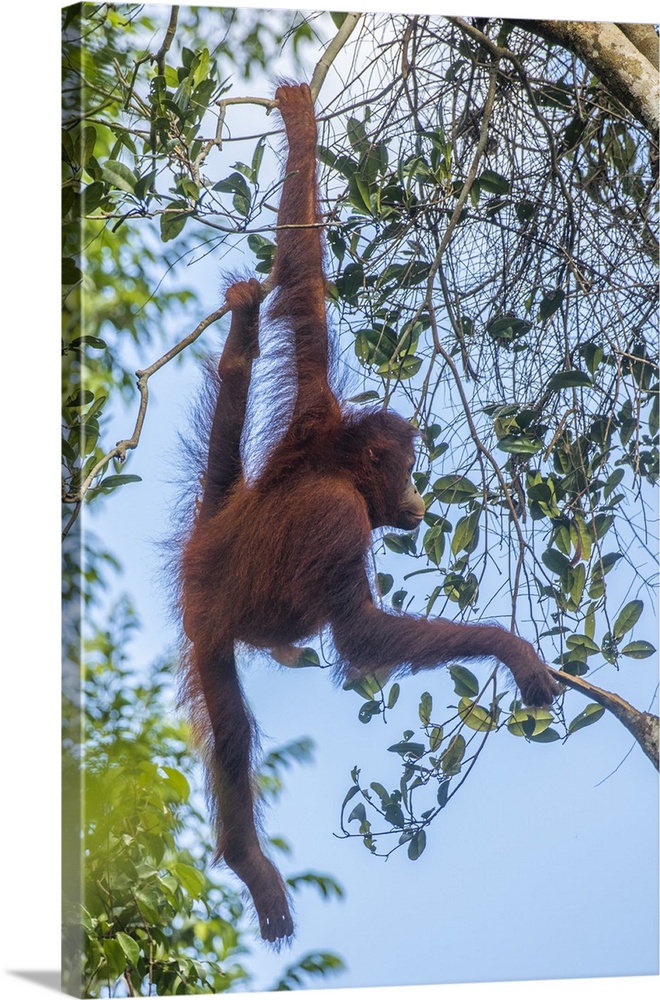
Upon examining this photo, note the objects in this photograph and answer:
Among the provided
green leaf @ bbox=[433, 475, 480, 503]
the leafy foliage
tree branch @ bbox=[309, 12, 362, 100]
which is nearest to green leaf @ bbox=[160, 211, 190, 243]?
the leafy foliage

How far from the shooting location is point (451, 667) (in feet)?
9.18

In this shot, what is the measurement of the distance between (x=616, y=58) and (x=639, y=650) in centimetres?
137

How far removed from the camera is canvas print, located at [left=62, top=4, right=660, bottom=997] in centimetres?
260

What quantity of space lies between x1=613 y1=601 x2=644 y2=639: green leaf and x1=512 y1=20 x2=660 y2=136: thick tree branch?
1124 mm

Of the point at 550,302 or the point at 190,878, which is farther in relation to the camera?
the point at 550,302

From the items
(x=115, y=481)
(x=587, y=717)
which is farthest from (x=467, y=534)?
(x=115, y=481)

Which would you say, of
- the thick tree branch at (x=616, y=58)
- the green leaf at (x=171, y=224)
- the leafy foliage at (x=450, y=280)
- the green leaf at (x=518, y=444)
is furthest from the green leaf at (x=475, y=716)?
the thick tree branch at (x=616, y=58)

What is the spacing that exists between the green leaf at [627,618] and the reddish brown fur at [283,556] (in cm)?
31

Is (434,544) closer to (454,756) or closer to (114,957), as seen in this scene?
(454,756)

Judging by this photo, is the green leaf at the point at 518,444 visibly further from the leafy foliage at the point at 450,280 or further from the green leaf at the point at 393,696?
the green leaf at the point at 393,696

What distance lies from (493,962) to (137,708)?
990mm

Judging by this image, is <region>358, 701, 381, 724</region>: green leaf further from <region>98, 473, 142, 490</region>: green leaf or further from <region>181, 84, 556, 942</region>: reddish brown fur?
<region>98, 473, 142, 490</region>: green leaf

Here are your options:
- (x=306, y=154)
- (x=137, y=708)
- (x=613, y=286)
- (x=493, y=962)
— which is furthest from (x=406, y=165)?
(x=493, y=962)

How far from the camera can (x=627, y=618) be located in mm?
2992
